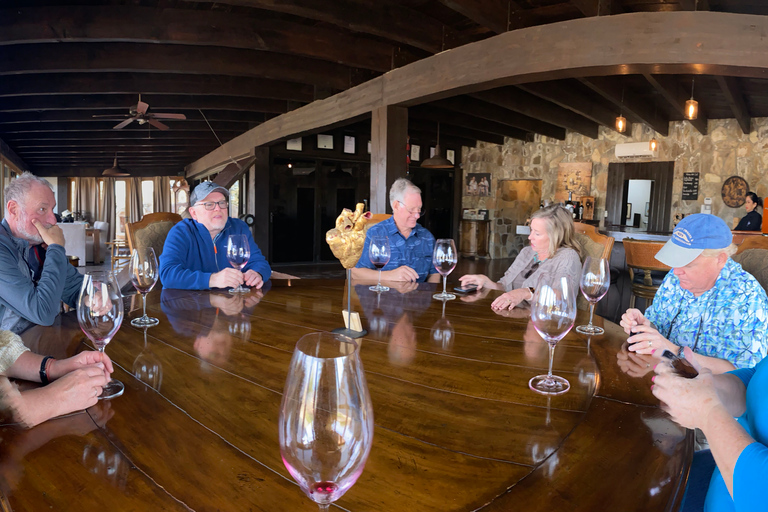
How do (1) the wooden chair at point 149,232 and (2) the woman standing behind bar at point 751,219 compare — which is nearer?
(1) the wooden chair at point 149,232

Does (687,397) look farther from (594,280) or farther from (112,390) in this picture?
(112,390)

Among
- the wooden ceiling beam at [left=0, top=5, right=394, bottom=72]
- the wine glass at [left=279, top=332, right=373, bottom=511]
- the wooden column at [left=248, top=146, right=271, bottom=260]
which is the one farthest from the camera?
the wooden column at [left=248, top=146, right=271, bottom=260]

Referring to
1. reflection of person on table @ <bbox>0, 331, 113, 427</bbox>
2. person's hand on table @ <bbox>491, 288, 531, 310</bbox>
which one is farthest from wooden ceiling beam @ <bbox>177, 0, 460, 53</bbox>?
reflection of person on table @ <bbox>0, 331, 113, 427</bbox>

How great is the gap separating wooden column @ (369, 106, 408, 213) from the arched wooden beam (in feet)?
0.69

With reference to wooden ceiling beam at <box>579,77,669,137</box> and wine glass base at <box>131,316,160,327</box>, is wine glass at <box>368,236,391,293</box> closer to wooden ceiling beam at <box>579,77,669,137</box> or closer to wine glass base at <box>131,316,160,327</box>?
wine glass base at <box>131,316,160,327</box>

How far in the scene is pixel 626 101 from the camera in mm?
6453

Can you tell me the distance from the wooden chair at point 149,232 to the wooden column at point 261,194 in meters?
5.82

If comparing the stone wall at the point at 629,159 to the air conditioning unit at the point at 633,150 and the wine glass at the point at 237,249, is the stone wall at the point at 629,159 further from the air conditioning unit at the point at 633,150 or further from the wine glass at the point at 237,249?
the wine glass at the point at 237,249

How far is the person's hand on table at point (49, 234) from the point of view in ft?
6.02

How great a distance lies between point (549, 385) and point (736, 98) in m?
6.95

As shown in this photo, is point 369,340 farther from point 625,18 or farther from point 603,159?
point 603,159

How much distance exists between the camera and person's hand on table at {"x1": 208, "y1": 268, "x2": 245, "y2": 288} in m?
1.92

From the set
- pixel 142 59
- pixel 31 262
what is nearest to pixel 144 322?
pixel 31 262

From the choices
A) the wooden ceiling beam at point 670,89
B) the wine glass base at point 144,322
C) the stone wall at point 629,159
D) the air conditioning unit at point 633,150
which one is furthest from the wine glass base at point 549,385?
the air conditioning unit at point 633,150
